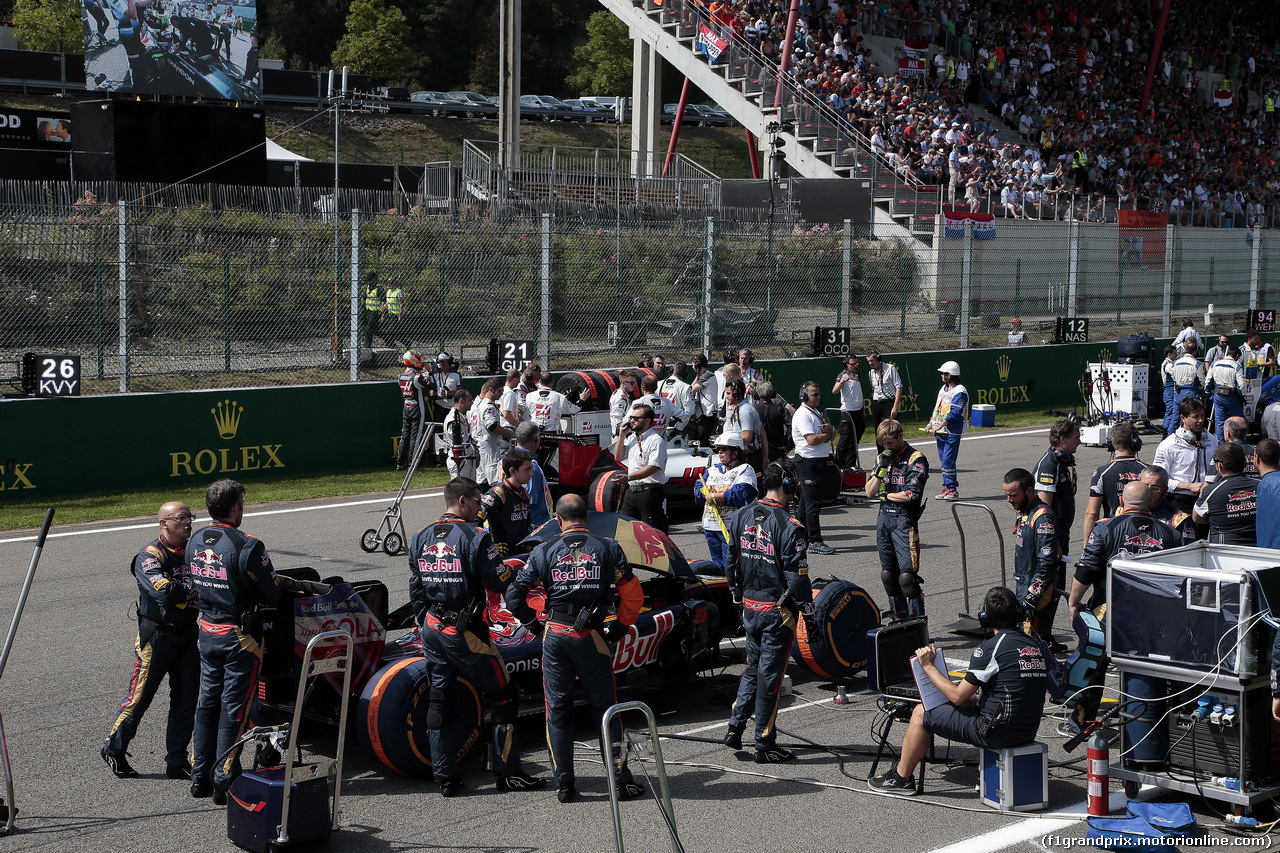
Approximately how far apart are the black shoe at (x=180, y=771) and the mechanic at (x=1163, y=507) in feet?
22.0

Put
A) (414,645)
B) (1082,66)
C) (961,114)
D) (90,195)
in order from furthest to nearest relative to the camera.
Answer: (1082,66) < (961,114) < (90,195) < (414,645)

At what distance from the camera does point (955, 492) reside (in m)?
16.8

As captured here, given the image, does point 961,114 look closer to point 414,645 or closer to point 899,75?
point 899,75

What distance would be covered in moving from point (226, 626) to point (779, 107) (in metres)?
34.1

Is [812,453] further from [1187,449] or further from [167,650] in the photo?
[167,650]

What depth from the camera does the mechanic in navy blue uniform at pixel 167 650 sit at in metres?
7.49

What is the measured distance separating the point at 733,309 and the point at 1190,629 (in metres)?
17.0

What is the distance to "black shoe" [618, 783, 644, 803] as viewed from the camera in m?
7.24

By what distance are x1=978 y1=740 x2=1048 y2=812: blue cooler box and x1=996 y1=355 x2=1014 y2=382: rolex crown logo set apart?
20612 millimetres

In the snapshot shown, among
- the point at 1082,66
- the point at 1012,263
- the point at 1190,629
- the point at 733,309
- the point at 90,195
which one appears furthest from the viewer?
the point at 1082,66

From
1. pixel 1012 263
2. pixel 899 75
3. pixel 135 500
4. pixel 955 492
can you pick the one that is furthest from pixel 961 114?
pixel 135 500

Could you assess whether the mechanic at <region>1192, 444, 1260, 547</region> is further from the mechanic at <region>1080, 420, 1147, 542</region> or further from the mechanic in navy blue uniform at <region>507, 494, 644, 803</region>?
the mechanic in navy blue uniform at <region>507, 494, 644, 803</region>

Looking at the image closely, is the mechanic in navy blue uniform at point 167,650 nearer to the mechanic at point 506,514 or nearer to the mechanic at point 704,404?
the mechanic at point 506,514

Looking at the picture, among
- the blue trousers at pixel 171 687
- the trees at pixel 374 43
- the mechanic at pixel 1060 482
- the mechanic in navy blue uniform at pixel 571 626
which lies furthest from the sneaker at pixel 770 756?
the trees at pixel 374 43
